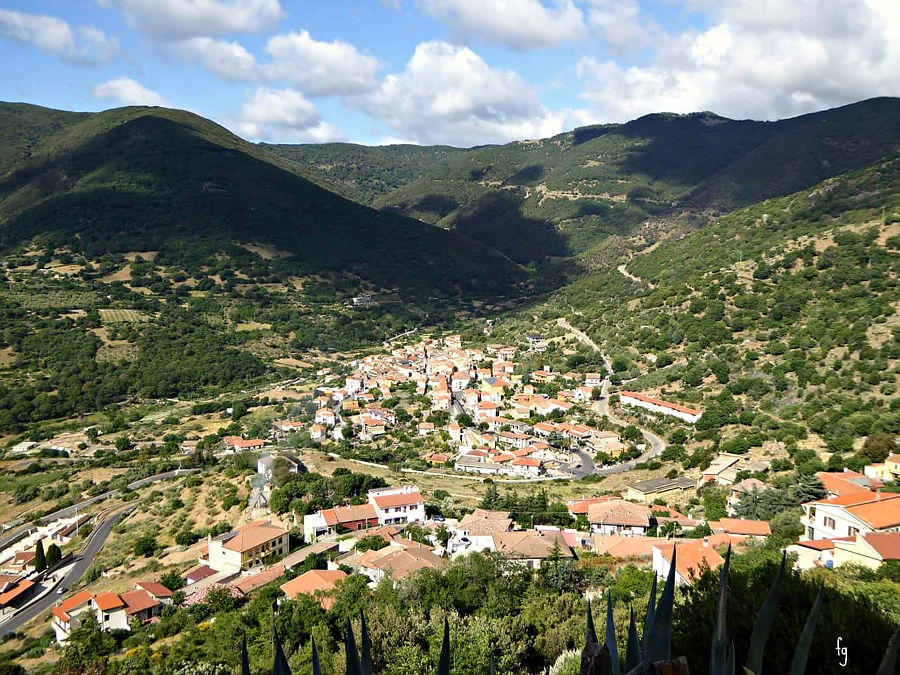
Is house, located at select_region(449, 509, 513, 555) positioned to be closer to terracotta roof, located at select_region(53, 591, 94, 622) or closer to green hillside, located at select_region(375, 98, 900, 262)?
terracotta roof, located at select_region(53, 591, 94, 622)

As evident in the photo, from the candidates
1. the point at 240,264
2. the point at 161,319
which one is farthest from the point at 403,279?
the point at 161,319

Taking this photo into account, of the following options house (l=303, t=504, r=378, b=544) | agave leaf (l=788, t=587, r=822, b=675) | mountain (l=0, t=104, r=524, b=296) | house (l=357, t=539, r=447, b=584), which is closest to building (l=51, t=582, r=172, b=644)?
house (l=303, t=504, r=378, b=544)

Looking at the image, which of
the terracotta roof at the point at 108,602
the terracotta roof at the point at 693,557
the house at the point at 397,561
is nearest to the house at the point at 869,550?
the terracotta roof at the point at 693,557

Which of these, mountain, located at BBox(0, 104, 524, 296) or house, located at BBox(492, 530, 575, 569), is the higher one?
mountain, located at BBox(0, 104, 524, 296)

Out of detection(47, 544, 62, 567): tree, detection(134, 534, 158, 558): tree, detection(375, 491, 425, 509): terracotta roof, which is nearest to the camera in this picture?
detection(134, 534, 158, 558): tree

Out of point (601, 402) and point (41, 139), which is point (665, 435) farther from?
point (41, 139)

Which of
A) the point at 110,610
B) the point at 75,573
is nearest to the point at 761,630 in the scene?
the point at 110,610
